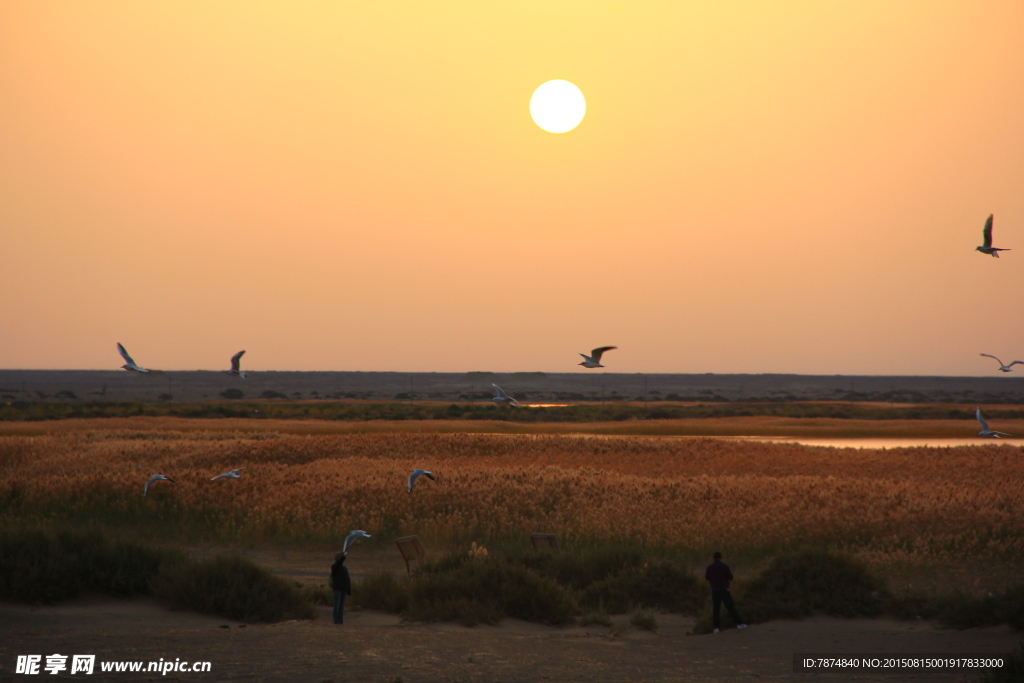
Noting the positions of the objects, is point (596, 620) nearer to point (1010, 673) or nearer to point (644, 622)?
point (644, 622)

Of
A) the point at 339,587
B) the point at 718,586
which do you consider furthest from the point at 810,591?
the point at 339,587

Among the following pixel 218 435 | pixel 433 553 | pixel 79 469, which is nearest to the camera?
pixel 433 553

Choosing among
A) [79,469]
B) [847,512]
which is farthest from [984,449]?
[79,469]

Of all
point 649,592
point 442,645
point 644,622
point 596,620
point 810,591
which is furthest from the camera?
point 649,592

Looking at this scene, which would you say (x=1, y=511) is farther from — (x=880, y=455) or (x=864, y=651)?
(x=880, y=455)

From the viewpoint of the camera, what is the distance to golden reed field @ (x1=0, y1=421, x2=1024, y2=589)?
22.0 m

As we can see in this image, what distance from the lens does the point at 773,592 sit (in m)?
16.5

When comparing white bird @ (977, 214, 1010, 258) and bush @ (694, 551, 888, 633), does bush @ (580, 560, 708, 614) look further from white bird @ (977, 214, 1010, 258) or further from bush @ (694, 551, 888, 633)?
white bird @ (977, 214, 1010, 258)

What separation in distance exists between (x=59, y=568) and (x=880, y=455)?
117 feet

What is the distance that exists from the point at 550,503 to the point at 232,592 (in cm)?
1273

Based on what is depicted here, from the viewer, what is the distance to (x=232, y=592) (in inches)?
618

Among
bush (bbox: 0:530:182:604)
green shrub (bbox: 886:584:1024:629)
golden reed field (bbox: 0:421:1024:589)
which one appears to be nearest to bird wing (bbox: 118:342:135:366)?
golden reed field (bbox: 0:421:1024:589)

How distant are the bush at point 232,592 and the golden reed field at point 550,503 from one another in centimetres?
769

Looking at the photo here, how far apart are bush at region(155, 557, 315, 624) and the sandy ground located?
32cm
